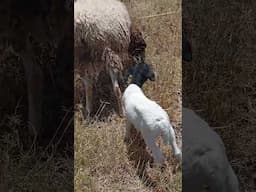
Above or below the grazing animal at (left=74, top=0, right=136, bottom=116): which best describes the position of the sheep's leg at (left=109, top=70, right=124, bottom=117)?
below

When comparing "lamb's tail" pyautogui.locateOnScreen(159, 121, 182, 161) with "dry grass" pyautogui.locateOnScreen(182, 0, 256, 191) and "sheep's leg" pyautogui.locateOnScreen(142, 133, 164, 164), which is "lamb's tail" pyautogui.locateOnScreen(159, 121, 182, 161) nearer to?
"sheep's leg" pyautogui.locateOnScreen(142, 133, 164, 164)

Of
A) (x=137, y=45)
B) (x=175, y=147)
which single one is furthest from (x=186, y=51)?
(x=175, y=147)

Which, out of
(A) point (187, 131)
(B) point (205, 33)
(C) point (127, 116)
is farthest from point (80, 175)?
(B) point (205, 33)

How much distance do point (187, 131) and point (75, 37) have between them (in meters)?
0.88

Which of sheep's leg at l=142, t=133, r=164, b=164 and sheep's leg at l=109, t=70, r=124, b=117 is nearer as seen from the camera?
sheep's leg at l=142, t=133, r=164, b=164

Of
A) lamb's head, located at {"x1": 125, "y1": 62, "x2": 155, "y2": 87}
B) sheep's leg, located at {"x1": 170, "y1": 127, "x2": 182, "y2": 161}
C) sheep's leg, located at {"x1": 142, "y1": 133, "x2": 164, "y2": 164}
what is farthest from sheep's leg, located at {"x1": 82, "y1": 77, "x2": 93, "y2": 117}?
sheep's leg, located at {"x1": 170, "y1": 127, "x2": 182, "y2": 161}

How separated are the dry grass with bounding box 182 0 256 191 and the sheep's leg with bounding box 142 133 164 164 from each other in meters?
0.30

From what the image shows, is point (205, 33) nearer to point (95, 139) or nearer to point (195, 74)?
point (195, 74)

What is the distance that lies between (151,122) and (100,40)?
60 centimetres

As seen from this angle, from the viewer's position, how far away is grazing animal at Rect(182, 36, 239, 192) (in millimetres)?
3258

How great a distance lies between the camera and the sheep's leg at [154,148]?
10.8 ft

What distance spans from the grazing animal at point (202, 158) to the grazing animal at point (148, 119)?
3.3 inches

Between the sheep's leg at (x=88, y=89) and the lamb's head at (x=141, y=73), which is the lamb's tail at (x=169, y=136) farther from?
the sheep's leg at (x=88, y=89)

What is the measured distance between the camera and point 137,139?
133 inches
